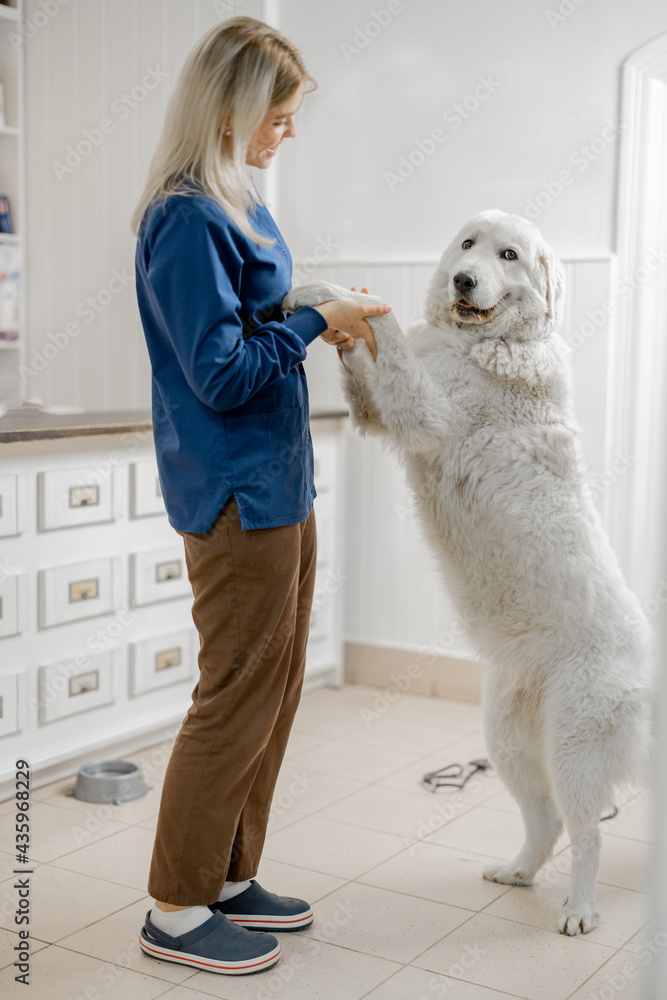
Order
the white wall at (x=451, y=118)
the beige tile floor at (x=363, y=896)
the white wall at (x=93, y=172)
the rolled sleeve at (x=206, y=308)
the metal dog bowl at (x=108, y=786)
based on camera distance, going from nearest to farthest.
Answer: the rolled sleeve at (x=206, y=308) < the beige tile floor at (x=363, y=896) < the metal dog bowl at (x=108, y=786) < the white wall at (x=451, y=118) < the white wall at (x=93, y=172)

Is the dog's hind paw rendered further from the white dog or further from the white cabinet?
the white cabinet

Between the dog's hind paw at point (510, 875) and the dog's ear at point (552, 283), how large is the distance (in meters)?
1.20

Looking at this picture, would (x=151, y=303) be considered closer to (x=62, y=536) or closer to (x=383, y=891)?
(x=62, y=536)

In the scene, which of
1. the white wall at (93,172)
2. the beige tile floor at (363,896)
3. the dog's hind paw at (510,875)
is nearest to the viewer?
the beige tile floor at (363,896)

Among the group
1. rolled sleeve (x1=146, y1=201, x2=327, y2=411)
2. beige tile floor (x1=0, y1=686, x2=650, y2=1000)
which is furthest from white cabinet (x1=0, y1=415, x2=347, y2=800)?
rolled sleeve (x1=146, y1=201, x2=327, y2=411)

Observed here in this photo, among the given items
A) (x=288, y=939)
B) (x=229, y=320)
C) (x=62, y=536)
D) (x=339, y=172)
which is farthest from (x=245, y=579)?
(x=339, y=172)

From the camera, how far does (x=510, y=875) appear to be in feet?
7.16

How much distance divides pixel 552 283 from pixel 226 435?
2.56 feet

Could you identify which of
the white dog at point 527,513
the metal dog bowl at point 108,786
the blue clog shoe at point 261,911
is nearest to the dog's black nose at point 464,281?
the white dog at point 527,513

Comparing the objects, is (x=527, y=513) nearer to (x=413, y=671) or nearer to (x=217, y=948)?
(x=217, y=948)

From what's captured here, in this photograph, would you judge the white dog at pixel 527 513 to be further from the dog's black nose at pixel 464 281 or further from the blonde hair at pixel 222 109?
the blonde hair at pixel 222 109

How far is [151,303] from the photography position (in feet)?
5.38

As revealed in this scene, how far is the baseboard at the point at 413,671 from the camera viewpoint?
3.48m

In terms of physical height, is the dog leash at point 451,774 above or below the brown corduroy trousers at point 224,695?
below
